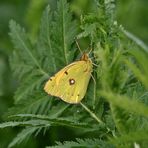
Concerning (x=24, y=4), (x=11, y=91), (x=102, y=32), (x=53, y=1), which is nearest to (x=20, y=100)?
(x=102, y=32)

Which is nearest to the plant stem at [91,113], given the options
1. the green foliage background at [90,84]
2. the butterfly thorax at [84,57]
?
the green foliage background at [90,84]

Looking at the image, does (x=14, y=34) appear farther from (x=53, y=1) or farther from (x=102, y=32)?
(x=53, y=1)

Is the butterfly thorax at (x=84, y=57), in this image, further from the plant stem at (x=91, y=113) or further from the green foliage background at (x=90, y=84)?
the plant stem at (x=91, y=113)

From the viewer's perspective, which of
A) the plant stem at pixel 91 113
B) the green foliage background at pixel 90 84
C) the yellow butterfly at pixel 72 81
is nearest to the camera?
the green foliage background at pixel 90 84

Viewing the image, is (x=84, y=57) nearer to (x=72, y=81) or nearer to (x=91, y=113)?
(x=72, y=81)

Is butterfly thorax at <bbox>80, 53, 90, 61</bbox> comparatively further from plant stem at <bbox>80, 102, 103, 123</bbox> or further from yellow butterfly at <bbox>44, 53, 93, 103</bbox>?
plant stem at <bbox>80, 102, 103, 123</bbox>

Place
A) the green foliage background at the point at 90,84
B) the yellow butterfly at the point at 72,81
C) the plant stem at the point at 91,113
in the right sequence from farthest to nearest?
the yellow butterfly at the point at 72,81, the plant stem at the point at 91,113, the green foliage background at the point at 90,84

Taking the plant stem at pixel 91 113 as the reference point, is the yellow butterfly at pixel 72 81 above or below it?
above

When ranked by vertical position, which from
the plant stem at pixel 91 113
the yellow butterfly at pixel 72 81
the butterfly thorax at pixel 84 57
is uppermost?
the butterfly thorax at pixel 84 57
